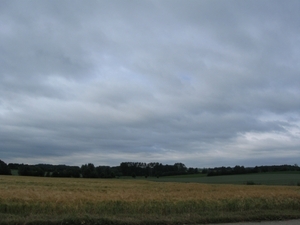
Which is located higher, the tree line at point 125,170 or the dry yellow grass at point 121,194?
the tree line at point 125,170

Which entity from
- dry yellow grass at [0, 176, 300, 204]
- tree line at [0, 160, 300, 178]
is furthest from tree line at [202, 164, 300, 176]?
dry yellow grass at [0, 176, 300, 204]

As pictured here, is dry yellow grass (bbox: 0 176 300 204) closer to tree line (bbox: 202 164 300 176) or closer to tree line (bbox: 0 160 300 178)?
tree line (bbox: 0 160 300 178)

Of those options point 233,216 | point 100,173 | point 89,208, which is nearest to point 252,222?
point 233,216

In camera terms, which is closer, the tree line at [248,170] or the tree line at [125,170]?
the tree line at [125,170]

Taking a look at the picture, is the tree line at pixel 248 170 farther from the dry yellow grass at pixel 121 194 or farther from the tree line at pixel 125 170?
the dry yellow grass at pixel 121 194

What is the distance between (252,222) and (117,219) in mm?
5015

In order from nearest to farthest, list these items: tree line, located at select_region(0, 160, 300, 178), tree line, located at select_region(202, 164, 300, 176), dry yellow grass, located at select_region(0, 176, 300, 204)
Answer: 1. dry yellow grass, located at select_region(0, 176, 300, 204)
2. tree line, located at select_region(0, 160, 300, 178)
3. tree line, located at select_region(202, 164, 300, 176)

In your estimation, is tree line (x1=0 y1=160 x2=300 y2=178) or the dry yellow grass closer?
the dry yellow grass

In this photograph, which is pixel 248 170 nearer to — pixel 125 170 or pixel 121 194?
pixel 125 170

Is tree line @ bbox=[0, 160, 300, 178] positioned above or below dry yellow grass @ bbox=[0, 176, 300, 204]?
above

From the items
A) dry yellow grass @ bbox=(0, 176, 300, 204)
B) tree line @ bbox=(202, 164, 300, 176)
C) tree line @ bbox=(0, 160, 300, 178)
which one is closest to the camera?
dry yellow grass @ bbox=(0, 176, 300, 204)

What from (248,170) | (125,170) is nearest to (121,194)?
(248,170)

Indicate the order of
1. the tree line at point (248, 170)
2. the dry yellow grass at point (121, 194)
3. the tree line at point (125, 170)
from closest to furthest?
1. the dry yellow grass at point (121, 194)
2. the tree line at point (125, 170)
3. the tree line at point (248, 170)

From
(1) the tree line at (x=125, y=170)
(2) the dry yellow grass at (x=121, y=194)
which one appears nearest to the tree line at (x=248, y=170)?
(1) the tree line at (x=125, y=170)
